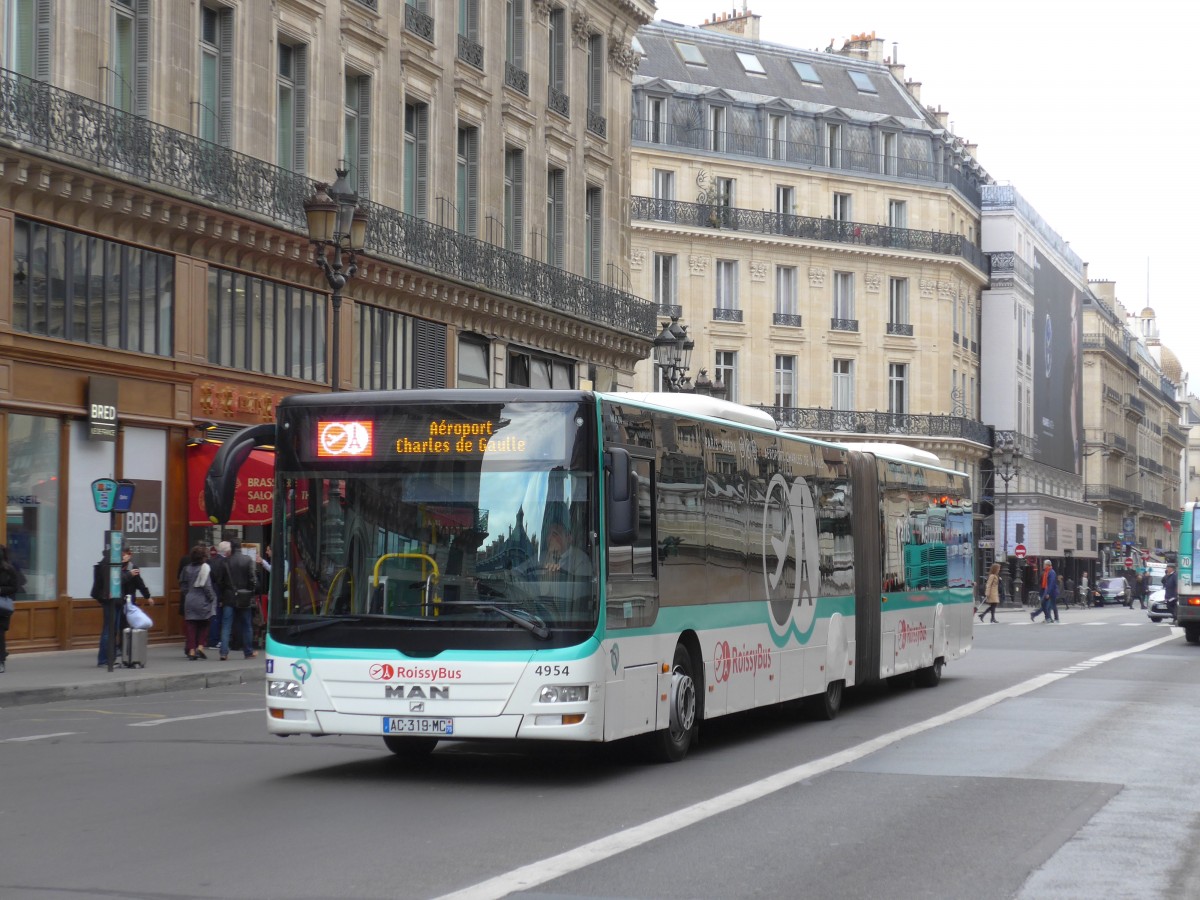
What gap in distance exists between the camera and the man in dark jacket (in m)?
25.2

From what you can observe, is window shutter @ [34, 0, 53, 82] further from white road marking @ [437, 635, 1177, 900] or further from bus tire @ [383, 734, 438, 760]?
white road marking @ [437, 635, 1177, 900]

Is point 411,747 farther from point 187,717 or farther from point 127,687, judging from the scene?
point 127,687

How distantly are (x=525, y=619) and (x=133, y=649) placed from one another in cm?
1233

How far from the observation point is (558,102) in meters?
41.4

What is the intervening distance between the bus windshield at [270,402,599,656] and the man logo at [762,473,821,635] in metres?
3.85

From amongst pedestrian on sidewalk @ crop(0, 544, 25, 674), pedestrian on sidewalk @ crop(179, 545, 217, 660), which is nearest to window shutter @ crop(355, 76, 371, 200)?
pedestrian on sidewalk @ crop(179, 545, 217, 660)

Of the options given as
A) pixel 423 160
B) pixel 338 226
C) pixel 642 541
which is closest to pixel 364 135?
pixel 423 160

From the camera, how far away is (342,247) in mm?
24406

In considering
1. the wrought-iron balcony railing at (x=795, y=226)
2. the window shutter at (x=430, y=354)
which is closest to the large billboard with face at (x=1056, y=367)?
the wrought-iron balcony railing at (x=795, y=226)

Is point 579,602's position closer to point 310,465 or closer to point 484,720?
point 484,720

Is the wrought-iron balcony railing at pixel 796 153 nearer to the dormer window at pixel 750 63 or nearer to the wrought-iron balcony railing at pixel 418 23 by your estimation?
the dormer window at pixel 750 63

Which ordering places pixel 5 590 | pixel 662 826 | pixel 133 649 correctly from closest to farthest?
1. pixel 662 826
2. pixel 5 590
3. pixel 133 649

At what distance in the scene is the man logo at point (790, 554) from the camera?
15508 mm

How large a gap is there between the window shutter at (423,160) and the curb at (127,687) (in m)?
14.3
